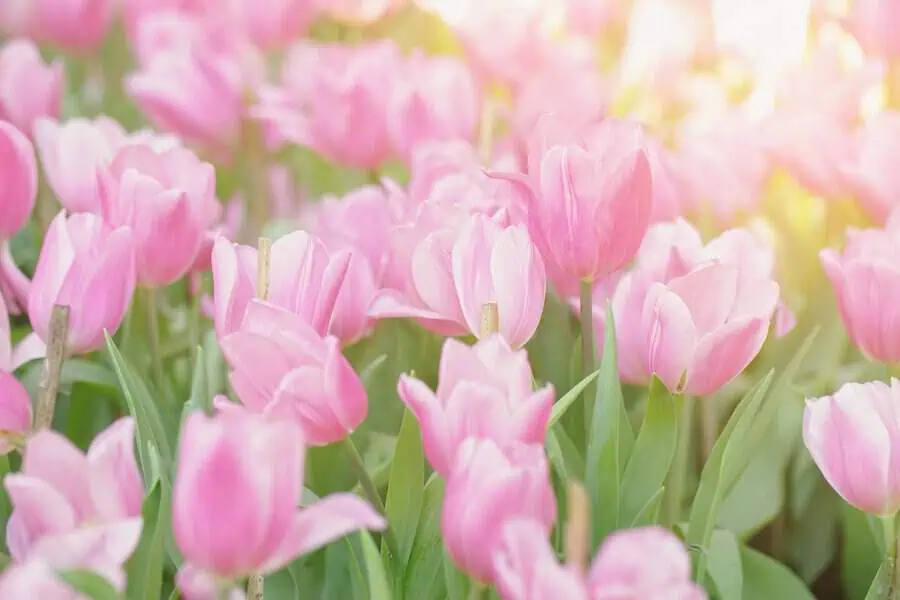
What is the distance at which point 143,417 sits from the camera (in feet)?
2.07

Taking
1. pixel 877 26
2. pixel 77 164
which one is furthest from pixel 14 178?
pixel 877 26

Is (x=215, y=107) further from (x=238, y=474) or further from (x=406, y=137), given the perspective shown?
(x=238, y=474)

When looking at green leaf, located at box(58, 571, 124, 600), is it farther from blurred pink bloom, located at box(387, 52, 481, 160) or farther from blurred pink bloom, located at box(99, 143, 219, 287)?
blurred pink bloom, located at box(387, 52, 481, 160)

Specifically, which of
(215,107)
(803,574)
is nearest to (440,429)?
(803,574)

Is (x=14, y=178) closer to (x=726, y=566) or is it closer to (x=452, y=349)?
(x=452, y=349)

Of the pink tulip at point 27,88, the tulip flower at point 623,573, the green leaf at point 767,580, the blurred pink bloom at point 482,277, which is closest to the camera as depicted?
the tulip flower at point 623,573

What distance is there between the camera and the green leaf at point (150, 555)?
0.54 m

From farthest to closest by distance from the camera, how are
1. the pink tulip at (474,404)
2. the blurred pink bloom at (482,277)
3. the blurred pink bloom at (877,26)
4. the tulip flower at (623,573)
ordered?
the blurred pink bloom at (877,26)
the blurred pink bloom at (482,277)
the pink tulip at (474,404)
the tulip flower at (623,573)

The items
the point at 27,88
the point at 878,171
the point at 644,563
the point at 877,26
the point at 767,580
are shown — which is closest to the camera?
the point at 644,563

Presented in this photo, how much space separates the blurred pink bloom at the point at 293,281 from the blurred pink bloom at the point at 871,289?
0.99 ft

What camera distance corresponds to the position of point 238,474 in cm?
43

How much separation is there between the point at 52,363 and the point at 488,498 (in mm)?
239

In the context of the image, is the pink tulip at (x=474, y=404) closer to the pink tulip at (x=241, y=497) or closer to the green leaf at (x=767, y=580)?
the pink tulip at (x=241, y=497)

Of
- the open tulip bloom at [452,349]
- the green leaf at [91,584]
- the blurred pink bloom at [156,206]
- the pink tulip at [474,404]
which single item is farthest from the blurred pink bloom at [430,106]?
the green leaf at [91,584]
